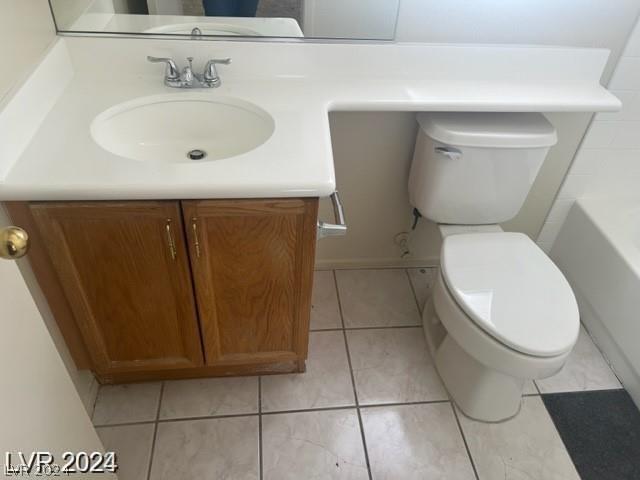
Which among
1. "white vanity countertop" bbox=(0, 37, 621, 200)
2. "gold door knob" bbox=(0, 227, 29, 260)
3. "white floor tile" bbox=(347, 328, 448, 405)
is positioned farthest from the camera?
"white floor tile" bbox=(347, 328, 448, 405)

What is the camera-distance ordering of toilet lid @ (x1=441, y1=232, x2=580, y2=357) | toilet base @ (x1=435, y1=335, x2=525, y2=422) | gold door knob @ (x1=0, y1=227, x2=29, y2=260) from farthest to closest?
toilet base @ (x1=435, y1=335, x2=525, y2=422)
toilet lid @ (x1=441, y1=232, x2=580, y2=357)
gold door knob @ (x1=0, y1=227, x2=29, y2=260)

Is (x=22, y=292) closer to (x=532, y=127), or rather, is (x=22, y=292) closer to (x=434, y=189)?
(x=434, y=189)

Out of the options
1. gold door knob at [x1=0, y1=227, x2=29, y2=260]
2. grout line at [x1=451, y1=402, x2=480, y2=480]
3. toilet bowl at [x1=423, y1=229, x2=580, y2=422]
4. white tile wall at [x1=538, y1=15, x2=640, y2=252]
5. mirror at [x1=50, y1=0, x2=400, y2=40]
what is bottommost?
grout line at [x1=451, y1=402, x2=480, y2=480]

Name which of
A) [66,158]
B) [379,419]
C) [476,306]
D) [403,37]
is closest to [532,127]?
[403,37]

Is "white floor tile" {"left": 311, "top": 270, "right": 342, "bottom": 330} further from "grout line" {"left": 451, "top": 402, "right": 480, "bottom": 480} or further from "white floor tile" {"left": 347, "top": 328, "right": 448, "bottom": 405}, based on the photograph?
"grout line" {"left": 451, "top": 402, "right": 480, "bottom": 480}

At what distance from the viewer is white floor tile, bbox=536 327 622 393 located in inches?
62.2

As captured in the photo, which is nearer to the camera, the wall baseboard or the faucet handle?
the faucet handle

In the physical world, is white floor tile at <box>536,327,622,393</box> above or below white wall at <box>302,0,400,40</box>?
below

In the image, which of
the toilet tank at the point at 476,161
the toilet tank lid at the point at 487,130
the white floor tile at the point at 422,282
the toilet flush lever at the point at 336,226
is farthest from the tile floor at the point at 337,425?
the toilet tank lid at the point at 487,130

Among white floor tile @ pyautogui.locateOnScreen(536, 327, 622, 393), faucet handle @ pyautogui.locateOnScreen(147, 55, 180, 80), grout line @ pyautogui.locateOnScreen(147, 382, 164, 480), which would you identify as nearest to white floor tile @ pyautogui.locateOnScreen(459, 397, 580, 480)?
white floor tile @ pyautogui.locateOnScreen(536, 327, 622, 393)

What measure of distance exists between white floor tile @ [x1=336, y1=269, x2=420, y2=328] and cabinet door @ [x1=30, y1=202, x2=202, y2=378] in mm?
668

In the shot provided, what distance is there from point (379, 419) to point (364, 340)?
31 cm

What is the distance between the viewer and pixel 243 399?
58.1 inches

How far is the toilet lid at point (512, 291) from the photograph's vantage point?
3.93ft
